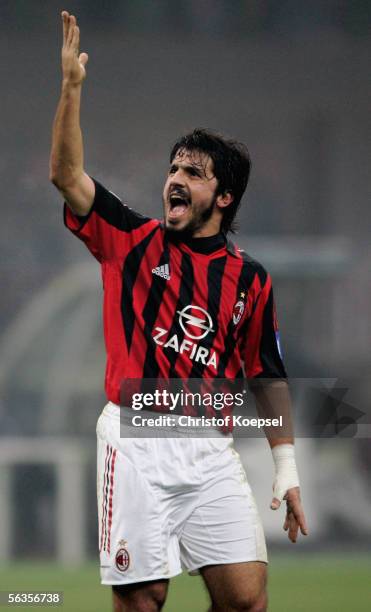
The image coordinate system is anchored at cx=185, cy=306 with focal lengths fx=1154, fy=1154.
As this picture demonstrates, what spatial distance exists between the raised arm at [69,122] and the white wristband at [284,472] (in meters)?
1.23

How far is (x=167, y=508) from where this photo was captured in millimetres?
3801

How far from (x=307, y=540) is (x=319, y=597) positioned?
5.83 feet

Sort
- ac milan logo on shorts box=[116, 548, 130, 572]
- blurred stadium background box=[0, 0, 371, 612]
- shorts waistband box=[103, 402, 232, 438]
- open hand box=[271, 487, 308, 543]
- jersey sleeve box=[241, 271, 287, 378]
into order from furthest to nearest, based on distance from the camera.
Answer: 1. blurred stadium background box=[0, 0, 371, 612]
2. jersey sleeve box=[241, 271, 287, 378]
3. open hand box=[271, 487, 308, 543]
4. shorts waistband box=[103, 402, 232, 438]
5. ac milan logo on shorts box=[116, 548, 130, 572]

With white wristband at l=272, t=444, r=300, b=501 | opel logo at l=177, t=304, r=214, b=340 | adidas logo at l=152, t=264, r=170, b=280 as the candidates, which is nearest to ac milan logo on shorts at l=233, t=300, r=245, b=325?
opel logo at l=177, t=304, r=214, b=340

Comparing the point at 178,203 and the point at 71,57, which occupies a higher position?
the point at 71,57

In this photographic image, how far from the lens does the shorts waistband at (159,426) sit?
384cm

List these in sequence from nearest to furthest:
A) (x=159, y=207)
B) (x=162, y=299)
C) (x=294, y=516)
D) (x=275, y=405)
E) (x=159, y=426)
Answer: (x=159, y=426) → (x=162, y=299) → (x=294, y=516) → (x=275, y=405) → (x=159, y=207)

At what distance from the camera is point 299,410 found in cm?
863

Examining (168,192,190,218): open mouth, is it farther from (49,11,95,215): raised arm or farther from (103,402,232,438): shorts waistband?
(103,402,232,438): shorts waistband

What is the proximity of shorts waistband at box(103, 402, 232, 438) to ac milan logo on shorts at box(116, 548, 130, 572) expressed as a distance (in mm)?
383

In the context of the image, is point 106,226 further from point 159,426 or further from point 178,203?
point 159,426

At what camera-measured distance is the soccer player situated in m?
3.74

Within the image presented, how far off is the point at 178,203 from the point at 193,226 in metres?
0.10

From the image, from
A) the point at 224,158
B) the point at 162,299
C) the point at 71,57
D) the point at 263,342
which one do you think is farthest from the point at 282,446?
the point at 71,57
